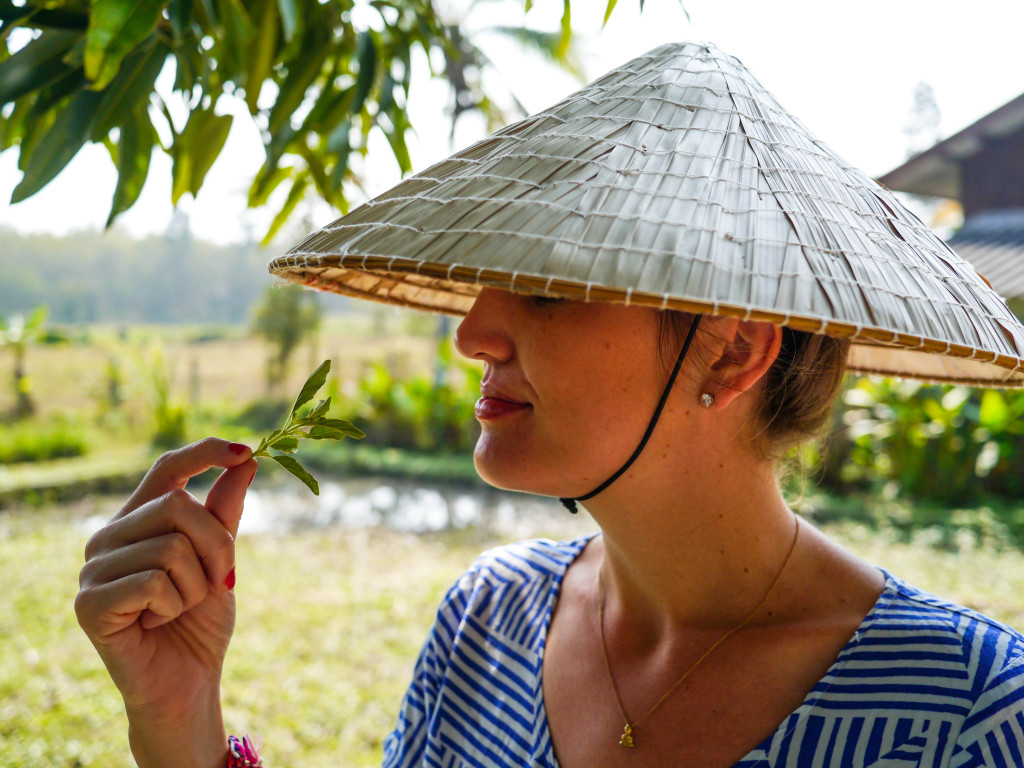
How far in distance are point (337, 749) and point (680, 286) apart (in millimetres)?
3200

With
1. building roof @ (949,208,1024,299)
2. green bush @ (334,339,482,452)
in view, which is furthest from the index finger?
green bush @ (334,339,482,452)

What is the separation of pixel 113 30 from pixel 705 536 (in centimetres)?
104

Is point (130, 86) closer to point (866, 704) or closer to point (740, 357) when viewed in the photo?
point (740, 357)

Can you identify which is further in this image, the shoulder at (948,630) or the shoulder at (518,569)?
the shoulder at (518,569)

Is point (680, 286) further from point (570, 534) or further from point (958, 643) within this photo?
point (570, 534)

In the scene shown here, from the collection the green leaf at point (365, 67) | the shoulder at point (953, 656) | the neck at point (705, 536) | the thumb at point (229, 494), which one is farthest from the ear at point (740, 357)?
the green leaf at point (365, 67)

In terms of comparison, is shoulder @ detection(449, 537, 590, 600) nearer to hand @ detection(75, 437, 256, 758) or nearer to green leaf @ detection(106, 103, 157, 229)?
hand @ detection(75, 437, 256, 758)

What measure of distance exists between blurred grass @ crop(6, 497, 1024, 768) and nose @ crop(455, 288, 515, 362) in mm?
2246

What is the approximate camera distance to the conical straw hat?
76cm

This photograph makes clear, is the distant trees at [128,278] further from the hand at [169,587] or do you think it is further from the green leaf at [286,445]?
the green leaf at [286,445]

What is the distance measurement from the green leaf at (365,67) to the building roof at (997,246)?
23.0ft

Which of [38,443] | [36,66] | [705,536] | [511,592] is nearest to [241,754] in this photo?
[511,592]

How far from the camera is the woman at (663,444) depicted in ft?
2.64

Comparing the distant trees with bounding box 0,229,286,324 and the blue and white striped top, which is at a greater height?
the distant trees with bounding box 0,229,286,324
